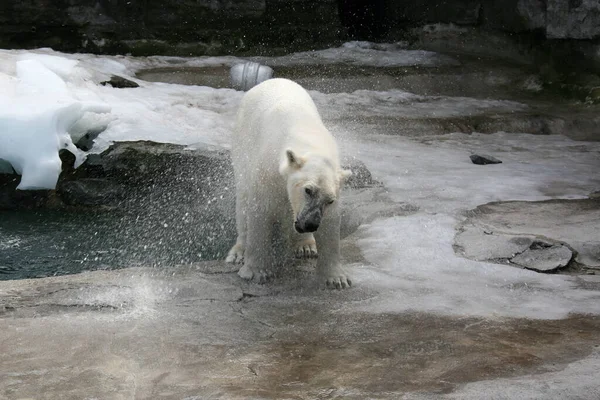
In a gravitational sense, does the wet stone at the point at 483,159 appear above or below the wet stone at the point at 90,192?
above

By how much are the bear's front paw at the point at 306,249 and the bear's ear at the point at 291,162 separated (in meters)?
1.05

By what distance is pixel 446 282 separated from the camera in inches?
175

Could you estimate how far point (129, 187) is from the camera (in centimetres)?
707

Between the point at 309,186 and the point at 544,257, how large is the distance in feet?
5.68

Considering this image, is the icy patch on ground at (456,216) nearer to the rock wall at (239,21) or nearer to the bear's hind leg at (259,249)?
Result: the bear's hind leg at (259,249)

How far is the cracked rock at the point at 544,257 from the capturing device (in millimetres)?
4754

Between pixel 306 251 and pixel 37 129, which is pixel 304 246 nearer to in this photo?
pixel 306 251

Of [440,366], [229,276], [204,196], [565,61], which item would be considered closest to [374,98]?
[565,61]

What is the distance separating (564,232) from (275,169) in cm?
214

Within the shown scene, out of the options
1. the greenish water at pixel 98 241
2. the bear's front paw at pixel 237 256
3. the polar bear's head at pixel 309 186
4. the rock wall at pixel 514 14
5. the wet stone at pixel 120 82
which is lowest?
the greenish water at pixel 98 241

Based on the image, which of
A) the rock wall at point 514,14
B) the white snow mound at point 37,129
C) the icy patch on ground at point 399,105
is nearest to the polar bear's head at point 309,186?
the white snow mound at point 37,129

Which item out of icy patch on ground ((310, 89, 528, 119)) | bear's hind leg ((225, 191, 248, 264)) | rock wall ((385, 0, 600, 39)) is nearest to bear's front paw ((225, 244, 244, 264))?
bear's hind leg ((225, 191, 248, 264))

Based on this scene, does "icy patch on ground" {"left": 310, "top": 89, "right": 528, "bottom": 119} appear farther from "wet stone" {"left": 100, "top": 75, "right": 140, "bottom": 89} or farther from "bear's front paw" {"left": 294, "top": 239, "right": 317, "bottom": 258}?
"bear's front paw" {"left": 294, "top": 239, "right": 317, "bottom": 258}

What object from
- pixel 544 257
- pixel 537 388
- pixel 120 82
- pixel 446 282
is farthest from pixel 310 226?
pixel 120 82
